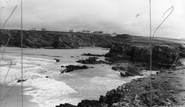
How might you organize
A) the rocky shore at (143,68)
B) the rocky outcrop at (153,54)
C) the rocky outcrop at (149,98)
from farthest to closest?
the rocky outcrop at (153,54), the rocky shore at (143,68), the rocky outcrop at (149,98)

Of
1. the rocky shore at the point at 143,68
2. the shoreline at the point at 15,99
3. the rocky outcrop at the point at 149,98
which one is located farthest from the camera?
the shoreline at the point at 15,99

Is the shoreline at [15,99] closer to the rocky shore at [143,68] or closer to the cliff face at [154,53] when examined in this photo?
the rocky shore at [143,68]

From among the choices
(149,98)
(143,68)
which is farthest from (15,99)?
(143,68)

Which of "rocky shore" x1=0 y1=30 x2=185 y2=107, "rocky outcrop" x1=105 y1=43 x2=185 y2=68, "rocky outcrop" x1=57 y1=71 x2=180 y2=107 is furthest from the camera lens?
"rocky outcrop" x1=105 y1=43 x2=185 y2=68

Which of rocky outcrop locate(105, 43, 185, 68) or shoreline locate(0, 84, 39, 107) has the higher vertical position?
rocky outcrop locate(105, 43, 185, 68)

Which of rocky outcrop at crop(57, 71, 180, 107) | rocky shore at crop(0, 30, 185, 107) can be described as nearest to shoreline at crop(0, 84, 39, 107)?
rocky shore at crop(0, 30, 185, 107)

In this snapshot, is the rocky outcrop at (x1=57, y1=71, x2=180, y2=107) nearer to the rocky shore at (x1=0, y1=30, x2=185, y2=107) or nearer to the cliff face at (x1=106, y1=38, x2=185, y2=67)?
the rocky shore at (x1=0, y1=30, x2=185, y2=107)

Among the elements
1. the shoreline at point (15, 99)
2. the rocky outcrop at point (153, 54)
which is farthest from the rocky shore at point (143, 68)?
the shoreline at point (15, 99)

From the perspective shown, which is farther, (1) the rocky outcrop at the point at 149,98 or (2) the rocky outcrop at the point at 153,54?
(2) the rocky outcrop at the point at 153,54

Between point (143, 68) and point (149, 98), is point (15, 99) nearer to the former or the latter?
point (149, 98)
